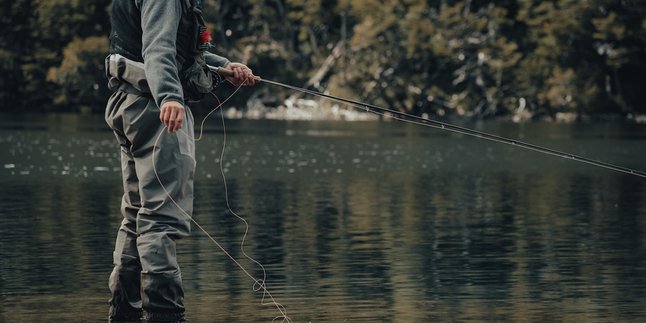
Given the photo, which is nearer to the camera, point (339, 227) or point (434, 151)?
point (339, 227)

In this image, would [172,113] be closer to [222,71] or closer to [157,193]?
[157,193]

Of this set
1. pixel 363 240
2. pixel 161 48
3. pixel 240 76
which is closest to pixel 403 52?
pixel 363 240

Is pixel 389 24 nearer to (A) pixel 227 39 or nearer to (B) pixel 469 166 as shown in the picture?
(A) pixel 227 39

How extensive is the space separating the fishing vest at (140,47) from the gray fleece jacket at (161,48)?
0.54ft

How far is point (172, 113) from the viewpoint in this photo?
25.2ft

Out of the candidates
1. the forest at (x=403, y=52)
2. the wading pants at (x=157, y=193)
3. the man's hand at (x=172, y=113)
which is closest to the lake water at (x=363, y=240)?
the wading pants at (x=157, y=193)

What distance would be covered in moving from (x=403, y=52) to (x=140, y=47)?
58.6m

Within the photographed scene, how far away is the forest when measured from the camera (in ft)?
207

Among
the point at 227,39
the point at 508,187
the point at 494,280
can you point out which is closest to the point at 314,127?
the point at 227,39

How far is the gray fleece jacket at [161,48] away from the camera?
25.5 ft

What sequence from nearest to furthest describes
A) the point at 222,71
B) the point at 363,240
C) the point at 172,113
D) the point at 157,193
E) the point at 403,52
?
the point at 172,113 < the point at 157,193 < the point at 222,71 < the point at 363,240 < the point at 403,52

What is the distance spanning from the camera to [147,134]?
8.09m

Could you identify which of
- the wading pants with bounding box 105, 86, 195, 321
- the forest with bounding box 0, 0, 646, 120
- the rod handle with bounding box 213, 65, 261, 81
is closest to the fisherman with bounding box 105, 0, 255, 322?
the wading pants with bounding box 105, 86, 195, 321

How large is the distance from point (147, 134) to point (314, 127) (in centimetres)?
A: 4251
